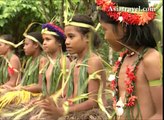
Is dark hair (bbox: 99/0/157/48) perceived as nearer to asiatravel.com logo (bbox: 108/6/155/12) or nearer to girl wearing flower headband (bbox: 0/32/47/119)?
asiatravel.com logo (bbox: 108/6/155/12)

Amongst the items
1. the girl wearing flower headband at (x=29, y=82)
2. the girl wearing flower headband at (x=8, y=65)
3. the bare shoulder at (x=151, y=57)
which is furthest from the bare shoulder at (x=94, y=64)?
the girl wearing flower headband at (x=8, y=65)

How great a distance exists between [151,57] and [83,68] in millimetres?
1313

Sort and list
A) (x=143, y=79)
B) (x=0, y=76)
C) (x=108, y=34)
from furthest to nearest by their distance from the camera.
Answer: (x=0, y=76)
(x=108, y=34)
(x=143, y=79)

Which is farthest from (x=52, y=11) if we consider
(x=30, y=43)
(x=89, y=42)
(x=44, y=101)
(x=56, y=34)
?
(x=44, y=101)

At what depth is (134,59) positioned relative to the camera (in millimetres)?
2711

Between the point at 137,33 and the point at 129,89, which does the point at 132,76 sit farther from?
the point at 137,33

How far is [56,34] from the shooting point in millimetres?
5004

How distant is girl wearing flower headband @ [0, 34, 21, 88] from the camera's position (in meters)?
6.33

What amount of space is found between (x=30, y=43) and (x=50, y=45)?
3.68 ft

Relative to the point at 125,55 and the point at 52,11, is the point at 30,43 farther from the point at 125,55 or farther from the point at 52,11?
the point at 125,55

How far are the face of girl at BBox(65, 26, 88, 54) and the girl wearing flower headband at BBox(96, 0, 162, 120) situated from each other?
1.02m

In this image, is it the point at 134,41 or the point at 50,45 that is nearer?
the point at 134,41

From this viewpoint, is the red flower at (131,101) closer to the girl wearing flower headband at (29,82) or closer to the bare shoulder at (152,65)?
the bare shoulder at (152,65)

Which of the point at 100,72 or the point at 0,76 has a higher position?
the point at 100,72
